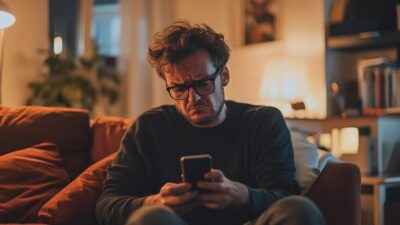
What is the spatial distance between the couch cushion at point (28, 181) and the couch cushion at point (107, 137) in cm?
16

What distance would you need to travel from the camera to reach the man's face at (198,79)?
1.52 meters

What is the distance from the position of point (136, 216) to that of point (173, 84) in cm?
48

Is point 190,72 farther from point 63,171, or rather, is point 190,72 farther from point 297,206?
point 63,171

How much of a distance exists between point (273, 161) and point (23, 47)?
263cm

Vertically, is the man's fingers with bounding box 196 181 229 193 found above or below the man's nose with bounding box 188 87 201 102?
below

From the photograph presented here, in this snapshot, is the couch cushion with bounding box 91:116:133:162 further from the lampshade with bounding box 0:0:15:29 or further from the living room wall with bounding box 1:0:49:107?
the living room wall with bounding box 1:0:49:107

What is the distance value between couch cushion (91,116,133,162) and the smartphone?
2.80 ft

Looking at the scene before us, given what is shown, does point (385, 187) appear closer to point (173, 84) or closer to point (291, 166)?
point (291, 166)

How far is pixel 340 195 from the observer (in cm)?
155

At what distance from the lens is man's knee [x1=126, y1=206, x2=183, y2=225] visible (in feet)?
3.82

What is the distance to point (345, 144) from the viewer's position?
8.76 feet

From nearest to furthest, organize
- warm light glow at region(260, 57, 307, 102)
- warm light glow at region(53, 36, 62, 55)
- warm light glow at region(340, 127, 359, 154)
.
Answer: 1. warm light glow at region(340, 127, 359, 154)
2. warm light glow at region(260, 57, 307, 102)
3. warm light glow at region(53, 36, 62, 55)

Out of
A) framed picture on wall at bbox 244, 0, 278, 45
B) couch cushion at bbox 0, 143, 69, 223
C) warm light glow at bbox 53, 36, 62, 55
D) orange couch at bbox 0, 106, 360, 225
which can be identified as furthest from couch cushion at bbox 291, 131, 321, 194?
warm light glow at bbox 53, 36, 62, 55

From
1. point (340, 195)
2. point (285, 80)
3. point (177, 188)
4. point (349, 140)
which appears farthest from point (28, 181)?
point (285, 80)
